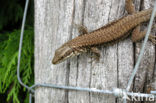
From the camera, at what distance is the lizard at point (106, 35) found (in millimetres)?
1703

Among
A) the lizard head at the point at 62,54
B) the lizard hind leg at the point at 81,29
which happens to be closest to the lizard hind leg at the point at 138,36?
the lizard hind leg at the point at 81,29

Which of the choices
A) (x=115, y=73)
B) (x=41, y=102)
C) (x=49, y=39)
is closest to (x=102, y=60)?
(x=115, y=73)

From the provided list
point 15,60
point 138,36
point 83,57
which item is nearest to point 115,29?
point 138,36

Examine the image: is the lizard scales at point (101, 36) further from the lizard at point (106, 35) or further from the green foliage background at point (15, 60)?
the green foliage background at point (15, 60)

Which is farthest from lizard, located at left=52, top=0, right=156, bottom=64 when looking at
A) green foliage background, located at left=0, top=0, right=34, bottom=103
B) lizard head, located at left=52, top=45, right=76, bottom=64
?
green foliage background, located at left=0, top=0, right=34, bottom=103

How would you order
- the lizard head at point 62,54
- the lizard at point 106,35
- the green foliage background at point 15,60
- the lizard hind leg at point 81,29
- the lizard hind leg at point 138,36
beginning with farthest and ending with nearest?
the green foliage background at point 15,60 → the lizard head at point 62,54 → the lizard hind leg at point 81,29 → the lizard at point 106,35 → the lizard hind leg at point 138,36

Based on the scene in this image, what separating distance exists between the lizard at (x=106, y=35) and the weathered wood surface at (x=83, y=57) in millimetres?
53

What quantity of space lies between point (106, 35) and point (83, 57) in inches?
12.5

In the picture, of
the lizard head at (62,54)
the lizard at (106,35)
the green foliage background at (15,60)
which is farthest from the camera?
the green foliage background at (15,60)

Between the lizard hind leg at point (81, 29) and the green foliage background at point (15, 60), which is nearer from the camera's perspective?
the lizard hind leg at point (81, 29)

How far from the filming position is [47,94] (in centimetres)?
201

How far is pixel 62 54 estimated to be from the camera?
216 centimetres

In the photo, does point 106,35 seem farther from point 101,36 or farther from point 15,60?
point 15,60

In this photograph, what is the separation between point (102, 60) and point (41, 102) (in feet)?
2.78
